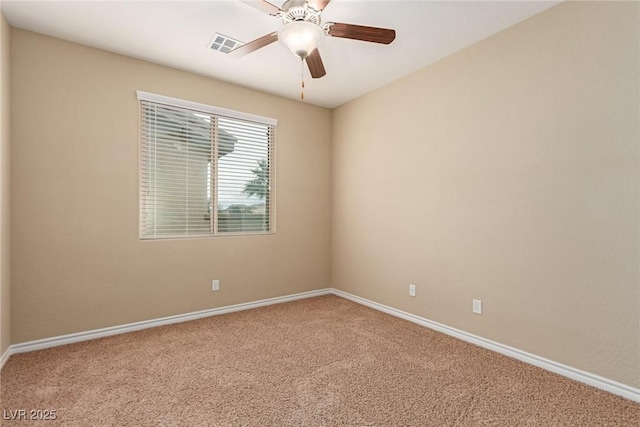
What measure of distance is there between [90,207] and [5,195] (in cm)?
55

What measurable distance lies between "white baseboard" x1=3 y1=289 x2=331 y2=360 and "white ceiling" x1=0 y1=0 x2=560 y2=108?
8.48 ft

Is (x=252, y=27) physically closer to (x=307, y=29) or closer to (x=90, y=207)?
(x=307, y=29)

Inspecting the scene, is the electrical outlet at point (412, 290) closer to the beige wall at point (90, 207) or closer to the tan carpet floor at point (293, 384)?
the tan carpet floor at point (293, 384)

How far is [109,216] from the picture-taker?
9.55 feet

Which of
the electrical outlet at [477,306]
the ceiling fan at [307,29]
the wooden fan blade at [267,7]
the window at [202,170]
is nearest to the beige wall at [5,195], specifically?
the window at [202,170]

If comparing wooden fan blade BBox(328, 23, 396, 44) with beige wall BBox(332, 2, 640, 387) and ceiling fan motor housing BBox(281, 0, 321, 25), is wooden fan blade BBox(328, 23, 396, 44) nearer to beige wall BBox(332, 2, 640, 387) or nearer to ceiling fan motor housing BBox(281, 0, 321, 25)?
ceiling fan motor housing BBox(281, 0, 321, 25)

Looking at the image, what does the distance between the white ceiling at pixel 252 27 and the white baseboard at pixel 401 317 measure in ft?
8.50

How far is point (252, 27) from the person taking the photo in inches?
100.0

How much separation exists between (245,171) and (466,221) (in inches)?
98.4

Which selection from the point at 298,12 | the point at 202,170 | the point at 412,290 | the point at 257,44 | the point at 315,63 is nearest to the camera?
the point at 298,12

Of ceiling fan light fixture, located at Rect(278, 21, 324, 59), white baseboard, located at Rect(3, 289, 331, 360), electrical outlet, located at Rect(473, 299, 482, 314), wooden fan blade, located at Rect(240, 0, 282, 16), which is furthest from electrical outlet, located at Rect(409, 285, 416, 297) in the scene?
wooden fan blade, located at Rect(240, 0, 282, 16)

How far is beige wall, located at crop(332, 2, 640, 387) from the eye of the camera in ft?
6.59

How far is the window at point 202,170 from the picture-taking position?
3.17 m

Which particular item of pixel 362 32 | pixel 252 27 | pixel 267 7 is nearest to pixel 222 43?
pixel 252 27
